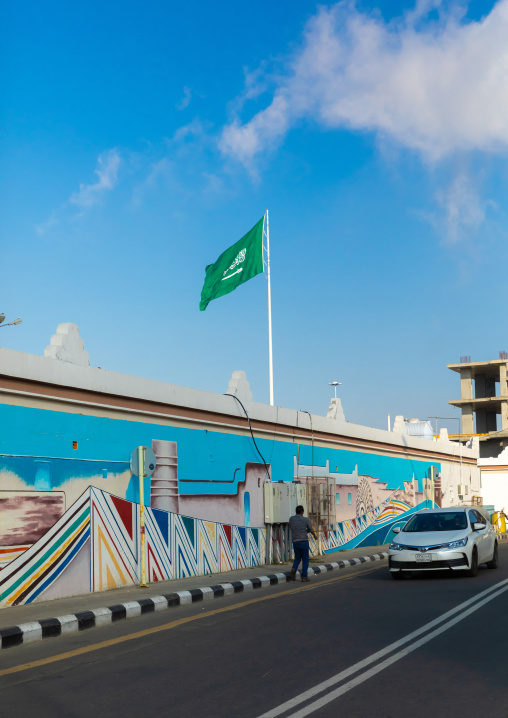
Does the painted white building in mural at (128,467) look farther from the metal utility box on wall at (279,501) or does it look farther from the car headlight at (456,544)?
the car headlight at (456,544)

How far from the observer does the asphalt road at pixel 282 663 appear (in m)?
6.16

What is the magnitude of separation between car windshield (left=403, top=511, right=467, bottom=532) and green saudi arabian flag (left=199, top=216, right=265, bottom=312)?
26.7 feet

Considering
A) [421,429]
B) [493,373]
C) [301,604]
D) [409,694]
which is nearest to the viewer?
[409,694]

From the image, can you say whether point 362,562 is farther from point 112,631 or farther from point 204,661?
point 204,661

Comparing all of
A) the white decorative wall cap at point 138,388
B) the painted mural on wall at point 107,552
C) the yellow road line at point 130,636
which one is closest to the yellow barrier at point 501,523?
the white decorative wall cap at point 138,388

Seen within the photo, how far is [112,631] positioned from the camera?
10.2m

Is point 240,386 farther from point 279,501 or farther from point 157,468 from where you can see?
point 157,468

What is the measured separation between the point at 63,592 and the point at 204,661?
595 centimetres

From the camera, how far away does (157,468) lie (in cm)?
1634

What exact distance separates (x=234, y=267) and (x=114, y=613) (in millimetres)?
12437

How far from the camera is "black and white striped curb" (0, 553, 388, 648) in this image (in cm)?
959

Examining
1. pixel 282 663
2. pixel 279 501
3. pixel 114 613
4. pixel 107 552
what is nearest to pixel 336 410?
pixel 279 501

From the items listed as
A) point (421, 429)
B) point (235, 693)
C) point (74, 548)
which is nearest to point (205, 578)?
point (74, 548)

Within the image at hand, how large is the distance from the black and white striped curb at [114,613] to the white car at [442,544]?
2.76 meters
